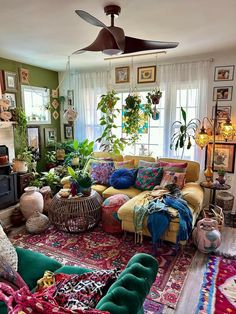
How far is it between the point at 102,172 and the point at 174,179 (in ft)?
3.93

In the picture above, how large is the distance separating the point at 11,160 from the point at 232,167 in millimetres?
3672

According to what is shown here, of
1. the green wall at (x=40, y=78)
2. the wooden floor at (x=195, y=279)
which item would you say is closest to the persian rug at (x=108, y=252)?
the wooden floor at (x=195, y=279)

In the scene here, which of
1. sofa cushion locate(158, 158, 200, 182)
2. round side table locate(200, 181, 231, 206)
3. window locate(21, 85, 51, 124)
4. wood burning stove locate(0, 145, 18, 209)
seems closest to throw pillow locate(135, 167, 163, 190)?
sofa cushion locate(158, 158, 200, 182)

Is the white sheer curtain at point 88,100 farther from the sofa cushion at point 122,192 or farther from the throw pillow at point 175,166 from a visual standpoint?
the throw pillow at point 175,166

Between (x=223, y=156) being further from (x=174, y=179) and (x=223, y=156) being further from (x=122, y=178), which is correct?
(x=122, y=178)

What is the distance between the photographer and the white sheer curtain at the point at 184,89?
3773 mm

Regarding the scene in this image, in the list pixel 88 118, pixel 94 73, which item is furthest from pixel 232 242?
pixel 94 73

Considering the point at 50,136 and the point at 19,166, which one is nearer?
the point at 19,166

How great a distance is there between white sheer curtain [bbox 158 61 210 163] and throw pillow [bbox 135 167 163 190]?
2.77 feet

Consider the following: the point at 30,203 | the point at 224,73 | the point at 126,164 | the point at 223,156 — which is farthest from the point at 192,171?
the point at 30,203

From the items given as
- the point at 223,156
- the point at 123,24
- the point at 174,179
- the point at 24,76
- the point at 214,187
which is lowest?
the point at 214,187

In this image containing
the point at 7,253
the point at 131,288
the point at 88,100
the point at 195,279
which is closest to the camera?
the point at 131,288

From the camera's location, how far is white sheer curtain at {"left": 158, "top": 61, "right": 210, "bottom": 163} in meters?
3.77

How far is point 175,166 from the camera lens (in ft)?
11.4
